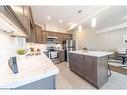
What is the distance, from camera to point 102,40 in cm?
555

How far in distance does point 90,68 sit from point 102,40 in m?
3.73

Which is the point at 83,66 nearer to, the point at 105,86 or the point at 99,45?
the point at 105,86

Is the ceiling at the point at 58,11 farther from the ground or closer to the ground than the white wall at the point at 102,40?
farther from the ground

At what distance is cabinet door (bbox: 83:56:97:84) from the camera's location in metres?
2.28

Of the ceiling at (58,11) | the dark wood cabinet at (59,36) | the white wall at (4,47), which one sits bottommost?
the white wall at (4,47)

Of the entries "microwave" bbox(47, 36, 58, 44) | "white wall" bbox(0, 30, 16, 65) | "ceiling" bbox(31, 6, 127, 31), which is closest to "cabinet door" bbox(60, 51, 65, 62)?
"microwave" bbox(47, 36, 58, 44)

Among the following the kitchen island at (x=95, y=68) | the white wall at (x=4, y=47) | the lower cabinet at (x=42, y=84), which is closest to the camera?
the lower cabinet at (x=42, y=84)

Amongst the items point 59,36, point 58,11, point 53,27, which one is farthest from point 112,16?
point 53,27

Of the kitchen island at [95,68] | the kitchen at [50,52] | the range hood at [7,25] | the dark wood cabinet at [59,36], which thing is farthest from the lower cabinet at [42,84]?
the dark wood cabinet at [59,36]

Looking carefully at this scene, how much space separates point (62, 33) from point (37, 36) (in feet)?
7.22

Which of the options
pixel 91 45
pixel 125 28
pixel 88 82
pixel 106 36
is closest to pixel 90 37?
pixel 91 45

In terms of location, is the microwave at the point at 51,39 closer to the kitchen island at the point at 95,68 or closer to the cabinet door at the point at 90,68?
the kitchen island at the point at 95,68

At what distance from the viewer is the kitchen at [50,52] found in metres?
0.74

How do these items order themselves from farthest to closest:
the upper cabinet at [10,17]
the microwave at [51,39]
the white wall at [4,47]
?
1. the microwave at [51,39]
2. the white wall at [4,47]
3. the upper cabinet at [10,17]
